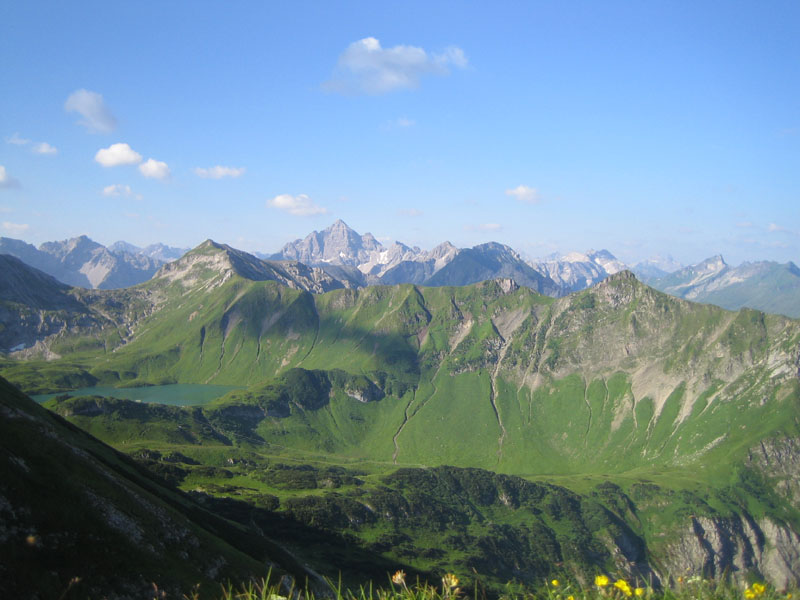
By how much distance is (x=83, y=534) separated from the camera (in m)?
47.3

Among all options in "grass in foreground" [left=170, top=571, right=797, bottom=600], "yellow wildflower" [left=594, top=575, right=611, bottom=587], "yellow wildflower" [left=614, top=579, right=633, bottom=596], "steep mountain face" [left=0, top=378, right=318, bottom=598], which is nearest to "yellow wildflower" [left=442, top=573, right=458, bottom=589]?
"grass in foreground" [left=170, top=571, right=797, bottom=600]

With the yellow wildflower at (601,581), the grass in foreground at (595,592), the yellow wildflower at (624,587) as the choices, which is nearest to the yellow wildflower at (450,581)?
the grass in foreground at (595,592)

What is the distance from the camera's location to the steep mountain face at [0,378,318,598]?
3875 cm

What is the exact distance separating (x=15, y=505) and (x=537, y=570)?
191 meters

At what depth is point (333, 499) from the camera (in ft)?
608

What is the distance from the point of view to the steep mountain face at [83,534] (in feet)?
127

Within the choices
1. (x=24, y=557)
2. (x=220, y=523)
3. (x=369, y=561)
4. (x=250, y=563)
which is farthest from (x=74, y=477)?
(x=369, y=561)

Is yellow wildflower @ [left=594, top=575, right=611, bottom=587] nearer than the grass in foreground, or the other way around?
the grass in foreground

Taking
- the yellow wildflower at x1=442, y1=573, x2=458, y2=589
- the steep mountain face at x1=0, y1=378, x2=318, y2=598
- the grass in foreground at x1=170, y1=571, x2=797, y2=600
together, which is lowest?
the steep mountain face at x1=0, y1=378, x2=318, y2=598

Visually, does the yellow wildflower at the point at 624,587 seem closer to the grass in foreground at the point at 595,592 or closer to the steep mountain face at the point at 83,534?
the grass in foreground at the point at 595,592

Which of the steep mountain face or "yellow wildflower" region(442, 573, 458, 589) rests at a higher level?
"yellow wildflower" region(442, 573, 458, 589)

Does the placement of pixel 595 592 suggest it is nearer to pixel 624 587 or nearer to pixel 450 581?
pixel 624 587

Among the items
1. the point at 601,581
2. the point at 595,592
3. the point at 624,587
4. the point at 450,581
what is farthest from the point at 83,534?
the point at 624,587

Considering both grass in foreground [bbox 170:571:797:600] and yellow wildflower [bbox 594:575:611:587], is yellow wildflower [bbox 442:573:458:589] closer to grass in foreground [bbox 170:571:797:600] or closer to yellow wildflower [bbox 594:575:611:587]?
grass in foreground [bbox 170:571:797:600]
